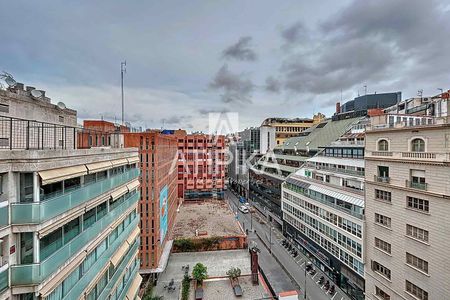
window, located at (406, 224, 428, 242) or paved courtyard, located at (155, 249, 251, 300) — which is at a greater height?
window, located at (406, 224, 428, 242)

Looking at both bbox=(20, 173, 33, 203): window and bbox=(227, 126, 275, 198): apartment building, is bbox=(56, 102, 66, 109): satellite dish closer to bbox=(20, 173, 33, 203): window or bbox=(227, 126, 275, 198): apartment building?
bbox=(20, 173, 33, 203): window

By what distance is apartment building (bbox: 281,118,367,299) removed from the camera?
3152 cm

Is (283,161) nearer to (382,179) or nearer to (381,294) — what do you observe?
(382,179)

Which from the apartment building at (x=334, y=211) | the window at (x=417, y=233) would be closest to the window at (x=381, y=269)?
the apartment building at (x=334, y=211)

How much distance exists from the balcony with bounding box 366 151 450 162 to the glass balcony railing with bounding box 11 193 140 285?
22704 mm

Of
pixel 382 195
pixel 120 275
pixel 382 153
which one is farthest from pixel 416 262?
pixel 120 275

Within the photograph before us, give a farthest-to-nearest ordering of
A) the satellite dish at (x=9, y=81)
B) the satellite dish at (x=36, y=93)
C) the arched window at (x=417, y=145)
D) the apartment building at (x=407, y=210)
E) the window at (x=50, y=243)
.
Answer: the arched window at (x=417, y=145) → the apartment building at (x=407, y=210) → the satellite dish at (x=36, y=93) → the satellite dish at (x=9, y=81) → the window at (x=50, y=243)

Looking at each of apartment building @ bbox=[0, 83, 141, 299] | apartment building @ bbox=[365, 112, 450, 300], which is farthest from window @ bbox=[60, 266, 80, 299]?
apartment building @ bbox=[365, 112, 450, 300]

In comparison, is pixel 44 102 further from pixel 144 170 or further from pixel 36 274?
pixel 144 170

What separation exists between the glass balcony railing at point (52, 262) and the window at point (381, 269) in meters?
23.4

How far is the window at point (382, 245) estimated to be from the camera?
21344 millimetres

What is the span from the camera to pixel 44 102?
17.3m

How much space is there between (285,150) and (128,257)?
57.1 metres

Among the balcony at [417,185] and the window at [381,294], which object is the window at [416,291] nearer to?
the window at [381,294]
